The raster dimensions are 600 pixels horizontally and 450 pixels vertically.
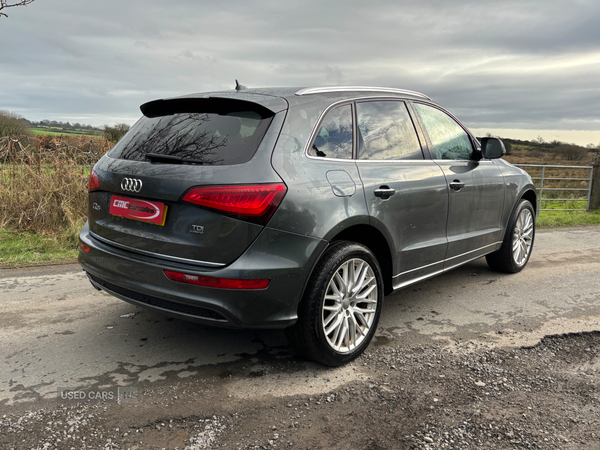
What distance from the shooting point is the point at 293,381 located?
2.98 m

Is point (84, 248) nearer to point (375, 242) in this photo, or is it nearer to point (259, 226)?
point (259, 226)

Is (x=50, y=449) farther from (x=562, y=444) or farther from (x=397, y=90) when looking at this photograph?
(x=397, y=90)

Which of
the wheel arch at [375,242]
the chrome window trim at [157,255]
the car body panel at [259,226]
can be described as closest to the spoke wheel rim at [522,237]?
the car body panel at [259,226]

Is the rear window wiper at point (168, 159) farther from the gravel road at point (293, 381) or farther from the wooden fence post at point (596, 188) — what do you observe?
the wooden fence post at point (596, 188)

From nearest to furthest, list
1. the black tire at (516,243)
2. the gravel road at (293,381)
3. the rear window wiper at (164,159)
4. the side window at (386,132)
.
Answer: the gravel road at (293,381), the rear window wiper at (164,159), the side window at (386,132), the black tire at (516,243)

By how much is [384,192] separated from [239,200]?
3.88 ft

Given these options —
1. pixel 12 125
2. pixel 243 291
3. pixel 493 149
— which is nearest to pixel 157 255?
pixel 243 291

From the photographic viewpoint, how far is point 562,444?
7.79 ft

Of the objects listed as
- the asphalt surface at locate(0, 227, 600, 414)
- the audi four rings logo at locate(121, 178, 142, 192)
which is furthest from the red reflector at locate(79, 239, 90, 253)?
the asphalt surface at locate(0, 227, 600, 414)

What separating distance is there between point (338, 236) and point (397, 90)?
1598 millimetres

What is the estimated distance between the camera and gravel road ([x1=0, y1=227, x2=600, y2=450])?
244cm

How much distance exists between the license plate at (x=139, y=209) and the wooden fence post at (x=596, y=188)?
12.6 metres

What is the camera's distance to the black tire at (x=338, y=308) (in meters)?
2.93

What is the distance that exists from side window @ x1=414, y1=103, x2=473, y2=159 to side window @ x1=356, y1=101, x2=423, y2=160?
26 centimetres
